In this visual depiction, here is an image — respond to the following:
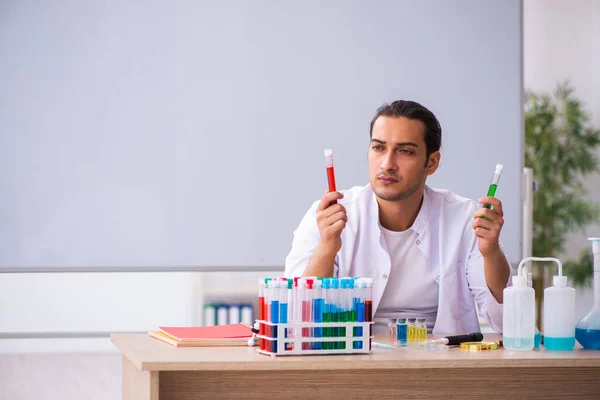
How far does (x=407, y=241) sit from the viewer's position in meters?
2.55

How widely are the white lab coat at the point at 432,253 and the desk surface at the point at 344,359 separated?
1.94ft

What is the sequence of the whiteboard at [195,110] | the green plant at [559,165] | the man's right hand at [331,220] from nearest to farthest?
the man's right hand at [331,220], the whiteboard at [195,110], the green plant at [559,165]

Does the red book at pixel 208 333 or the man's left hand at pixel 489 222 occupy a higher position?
the man's left hand at pixel 489 222

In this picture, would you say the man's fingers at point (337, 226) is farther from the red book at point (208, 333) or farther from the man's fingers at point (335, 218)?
the red book at point (208, 333)

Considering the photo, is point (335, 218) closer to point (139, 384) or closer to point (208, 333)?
point (208, 333)

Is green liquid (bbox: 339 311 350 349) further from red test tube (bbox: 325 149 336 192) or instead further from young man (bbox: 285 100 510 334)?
young man (bbox: 285 100 510 334)

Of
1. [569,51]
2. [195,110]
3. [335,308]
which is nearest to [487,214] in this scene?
[335,308]

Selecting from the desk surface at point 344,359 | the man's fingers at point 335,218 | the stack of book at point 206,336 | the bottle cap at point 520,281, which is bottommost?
the desk surface at point 344,359

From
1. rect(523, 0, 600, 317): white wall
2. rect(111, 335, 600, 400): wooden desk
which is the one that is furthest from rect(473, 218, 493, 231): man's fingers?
rect(523, 0, 600, 317): white wall

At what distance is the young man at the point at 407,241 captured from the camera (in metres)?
2.47

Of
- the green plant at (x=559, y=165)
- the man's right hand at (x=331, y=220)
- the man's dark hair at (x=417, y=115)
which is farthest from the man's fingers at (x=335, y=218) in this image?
the green plant at (x=559, y=165)

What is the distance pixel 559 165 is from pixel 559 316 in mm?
4169

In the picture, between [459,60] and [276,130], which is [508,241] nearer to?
[459,60]

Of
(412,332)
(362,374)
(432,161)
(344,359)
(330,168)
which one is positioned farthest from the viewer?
(432,161)
